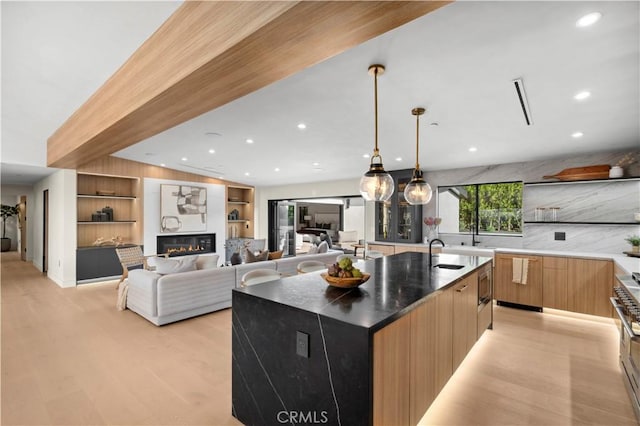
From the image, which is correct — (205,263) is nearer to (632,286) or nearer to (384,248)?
(384,248)

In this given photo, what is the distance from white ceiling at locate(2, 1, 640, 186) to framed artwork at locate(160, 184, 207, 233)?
2.72 m

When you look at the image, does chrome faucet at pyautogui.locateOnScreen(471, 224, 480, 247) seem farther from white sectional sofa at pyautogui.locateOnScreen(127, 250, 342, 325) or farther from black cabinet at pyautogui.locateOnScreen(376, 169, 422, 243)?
white sectional sofa at pyautogui.locateOnScreen(127, 250, 342, 325)

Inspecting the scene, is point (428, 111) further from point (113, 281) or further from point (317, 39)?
point (113, 281)

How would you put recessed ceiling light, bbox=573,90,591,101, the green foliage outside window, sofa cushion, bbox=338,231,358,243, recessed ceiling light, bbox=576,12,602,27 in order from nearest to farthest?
recessed ceiling light, bbox=576,12,602,27 → recessed ceiling light, bbox=573,90,591,101 → the green foliage outside window → sofa cushion, bbox=338,231,358,243

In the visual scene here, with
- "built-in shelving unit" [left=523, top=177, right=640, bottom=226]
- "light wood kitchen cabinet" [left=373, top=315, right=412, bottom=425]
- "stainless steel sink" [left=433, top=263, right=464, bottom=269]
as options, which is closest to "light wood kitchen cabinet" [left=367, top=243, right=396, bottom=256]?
"built-in shelving unit" [left=523, top=177, right=640, bottom=226]

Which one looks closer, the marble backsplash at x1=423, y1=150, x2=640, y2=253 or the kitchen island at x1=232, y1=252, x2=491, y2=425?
the kitchen island at x1=232, y1=252, x2=491, y2=425

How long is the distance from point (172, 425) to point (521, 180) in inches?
231

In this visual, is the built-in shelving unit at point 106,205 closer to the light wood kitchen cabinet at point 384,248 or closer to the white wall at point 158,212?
the white wall at point 158,212

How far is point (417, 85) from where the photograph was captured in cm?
275

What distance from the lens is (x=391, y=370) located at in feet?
5.18

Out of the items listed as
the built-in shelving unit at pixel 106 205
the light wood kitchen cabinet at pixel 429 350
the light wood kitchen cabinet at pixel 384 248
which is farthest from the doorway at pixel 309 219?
the light wood kitchen cabinet at pixel 429 350

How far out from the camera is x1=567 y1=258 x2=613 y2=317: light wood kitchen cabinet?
3932 mm

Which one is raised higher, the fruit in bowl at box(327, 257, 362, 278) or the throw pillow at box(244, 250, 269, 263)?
the fruit in bowl at box(327, 257, 362, 278)

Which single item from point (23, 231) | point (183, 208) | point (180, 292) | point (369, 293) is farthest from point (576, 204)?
point (23, 231)
